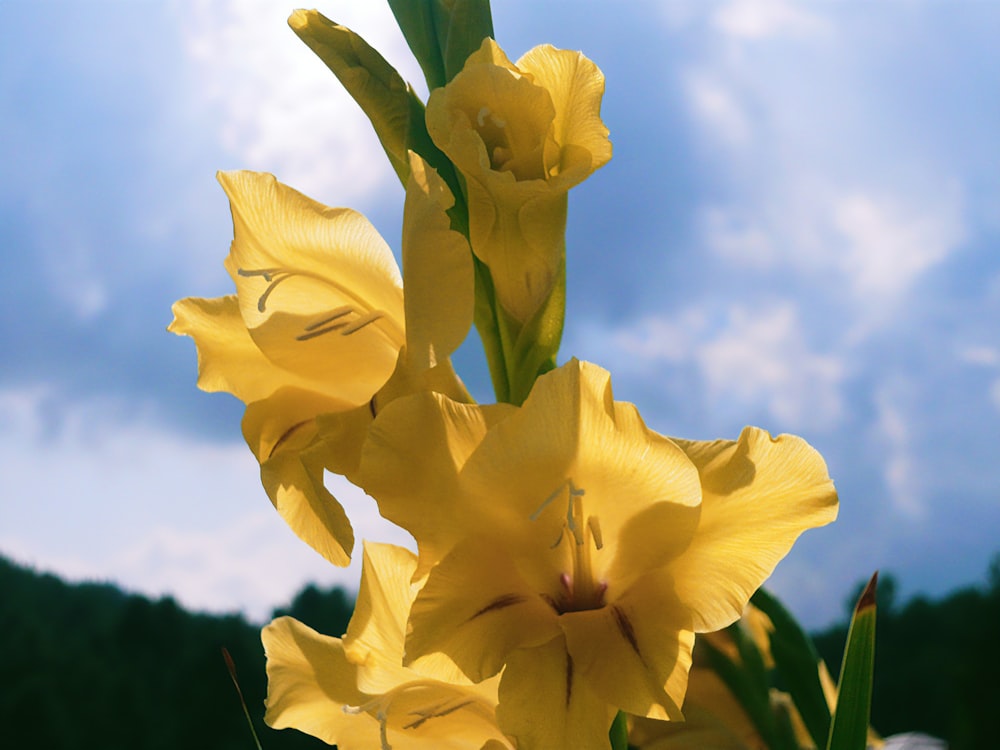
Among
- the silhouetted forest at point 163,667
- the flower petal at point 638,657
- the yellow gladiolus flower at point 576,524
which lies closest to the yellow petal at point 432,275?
the yellow gladiolus flower at point 576,524

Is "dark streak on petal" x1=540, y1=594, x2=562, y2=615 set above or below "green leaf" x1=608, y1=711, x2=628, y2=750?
above

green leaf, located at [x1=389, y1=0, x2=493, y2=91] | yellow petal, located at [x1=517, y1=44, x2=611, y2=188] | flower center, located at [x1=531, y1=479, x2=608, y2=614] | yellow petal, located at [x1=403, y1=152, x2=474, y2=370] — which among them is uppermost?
green leaf, located at [x1=389, y1=0, x2=493, y2=91]

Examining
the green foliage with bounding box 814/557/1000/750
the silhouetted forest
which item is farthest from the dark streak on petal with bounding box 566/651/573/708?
the silhouetted forest

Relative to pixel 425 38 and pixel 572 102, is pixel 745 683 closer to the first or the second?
pixel 572 102

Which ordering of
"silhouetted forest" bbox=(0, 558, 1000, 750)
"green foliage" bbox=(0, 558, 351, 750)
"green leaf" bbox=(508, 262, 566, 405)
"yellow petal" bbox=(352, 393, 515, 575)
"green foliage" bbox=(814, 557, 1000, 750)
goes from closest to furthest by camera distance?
"yellow petal" bbox=(352, 393, 515, 575)
"green leaf" bbox=(508, 262, 566, 405)
"green foliage" bbox=(814, 557, 1000, 750)
"silhouetted forest" bbox=(0, 558, 1000, 750)
"green foliage" bbox=(0, 558, 351, 750)

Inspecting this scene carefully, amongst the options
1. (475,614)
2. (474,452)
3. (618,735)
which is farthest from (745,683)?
(474,452)

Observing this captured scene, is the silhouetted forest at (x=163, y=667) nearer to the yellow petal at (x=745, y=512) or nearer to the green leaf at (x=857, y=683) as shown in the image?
the green leaf at (x=857, y=683)

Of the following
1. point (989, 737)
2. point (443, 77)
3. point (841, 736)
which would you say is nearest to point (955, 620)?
point (989, 737)

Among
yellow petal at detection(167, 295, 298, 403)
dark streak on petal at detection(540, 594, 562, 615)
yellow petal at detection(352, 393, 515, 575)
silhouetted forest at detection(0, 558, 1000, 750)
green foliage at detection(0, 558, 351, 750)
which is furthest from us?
green foliage at detection(0, 558, 351, 750)

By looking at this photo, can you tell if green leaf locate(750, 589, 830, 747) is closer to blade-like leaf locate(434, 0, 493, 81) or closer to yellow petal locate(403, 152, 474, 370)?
yellow petal locate(403, 152, 474, 370)
